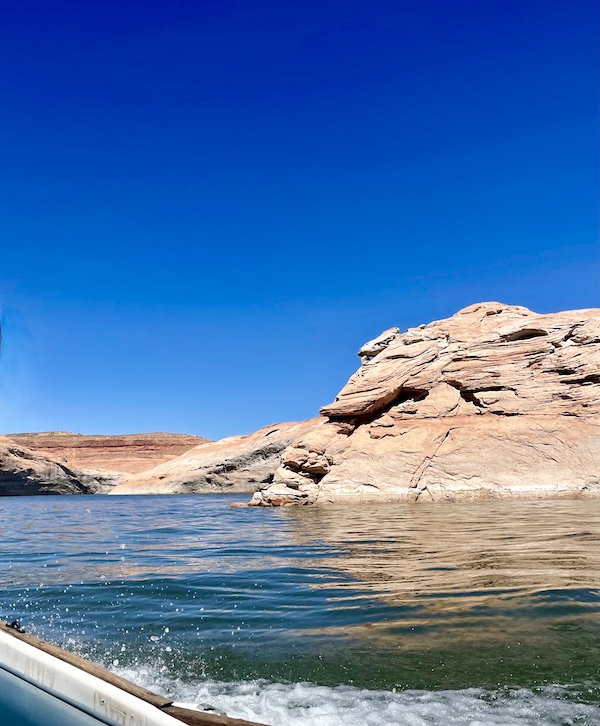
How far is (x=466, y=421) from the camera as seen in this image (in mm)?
25312

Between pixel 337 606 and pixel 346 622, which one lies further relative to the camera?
pixel 337 606

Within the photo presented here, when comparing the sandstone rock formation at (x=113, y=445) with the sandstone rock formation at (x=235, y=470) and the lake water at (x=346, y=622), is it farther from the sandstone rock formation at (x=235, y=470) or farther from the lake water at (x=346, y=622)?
the lake water at (x=346, y=622)

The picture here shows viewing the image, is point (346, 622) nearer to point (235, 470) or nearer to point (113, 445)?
point (235, 470)

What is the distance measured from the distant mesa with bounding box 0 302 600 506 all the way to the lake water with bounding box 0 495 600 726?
41.3 feet

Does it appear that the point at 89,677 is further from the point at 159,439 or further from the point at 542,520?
the point at 159,439

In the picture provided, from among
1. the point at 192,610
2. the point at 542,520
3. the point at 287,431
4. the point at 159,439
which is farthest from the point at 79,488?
the point at 192,610

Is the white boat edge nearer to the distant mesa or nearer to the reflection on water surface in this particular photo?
the reflection on water surface

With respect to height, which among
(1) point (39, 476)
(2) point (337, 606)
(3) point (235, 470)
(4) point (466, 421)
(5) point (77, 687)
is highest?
(4) point (466, 421)

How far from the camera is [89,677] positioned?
96.7 inches

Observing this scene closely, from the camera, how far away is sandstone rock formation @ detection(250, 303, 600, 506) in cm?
2295

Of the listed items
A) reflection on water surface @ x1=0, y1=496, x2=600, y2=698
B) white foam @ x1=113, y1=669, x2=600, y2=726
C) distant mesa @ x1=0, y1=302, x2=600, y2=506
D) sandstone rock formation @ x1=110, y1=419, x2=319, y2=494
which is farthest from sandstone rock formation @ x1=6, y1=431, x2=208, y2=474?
white foam @ x1=113, y1=669, x2=600, y2=726

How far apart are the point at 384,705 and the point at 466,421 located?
2293cm

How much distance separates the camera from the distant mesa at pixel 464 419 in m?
23.0

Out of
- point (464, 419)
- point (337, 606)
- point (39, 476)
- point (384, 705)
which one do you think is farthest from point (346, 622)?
point (39, 476)
